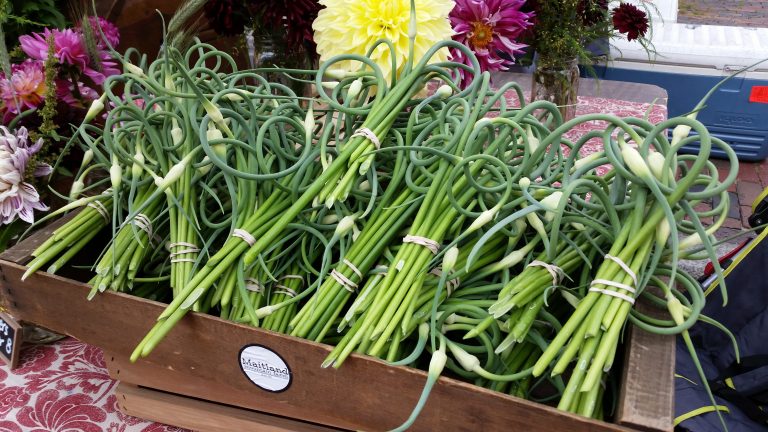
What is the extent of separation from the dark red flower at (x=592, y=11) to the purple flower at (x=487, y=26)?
0.24 meters

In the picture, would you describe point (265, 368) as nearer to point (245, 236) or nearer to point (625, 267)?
point (245, 236)

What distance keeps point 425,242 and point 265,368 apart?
0.60ft

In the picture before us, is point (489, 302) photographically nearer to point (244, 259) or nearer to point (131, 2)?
point (244, 259)

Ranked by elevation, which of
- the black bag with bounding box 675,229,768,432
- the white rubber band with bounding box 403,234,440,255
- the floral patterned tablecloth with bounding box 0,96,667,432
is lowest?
the black bag with bounding box 675,229,768,432

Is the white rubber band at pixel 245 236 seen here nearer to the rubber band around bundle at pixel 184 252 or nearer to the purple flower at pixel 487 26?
the rubber band around bundle at pixel 184 252

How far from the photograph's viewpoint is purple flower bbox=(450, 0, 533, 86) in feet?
2.55

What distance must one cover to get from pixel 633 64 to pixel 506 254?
1.79m

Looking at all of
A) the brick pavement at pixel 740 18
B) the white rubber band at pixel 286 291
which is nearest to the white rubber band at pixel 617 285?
the white rubber band at pixel 286 291

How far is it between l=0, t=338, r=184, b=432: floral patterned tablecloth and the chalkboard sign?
15 mm

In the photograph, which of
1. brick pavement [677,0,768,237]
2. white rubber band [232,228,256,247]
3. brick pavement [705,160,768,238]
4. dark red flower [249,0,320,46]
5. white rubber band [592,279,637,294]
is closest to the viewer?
white rubber band [592,279,637,294]

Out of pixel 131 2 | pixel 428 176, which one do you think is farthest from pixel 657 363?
pixel 131 2

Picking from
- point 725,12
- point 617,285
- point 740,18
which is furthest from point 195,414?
point 725,12

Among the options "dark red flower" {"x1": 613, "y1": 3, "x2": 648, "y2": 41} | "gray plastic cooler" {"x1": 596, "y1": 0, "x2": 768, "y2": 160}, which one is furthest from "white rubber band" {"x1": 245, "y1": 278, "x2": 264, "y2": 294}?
"gray plastic cooler" {"x1": 596, "y1": 0, "x2": 768, "y2": 160}

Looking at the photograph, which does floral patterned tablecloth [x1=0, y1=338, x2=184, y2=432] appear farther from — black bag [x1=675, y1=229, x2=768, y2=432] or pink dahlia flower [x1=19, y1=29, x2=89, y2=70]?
black bag [x1=675, y1=229, x2=768, y2=432]
